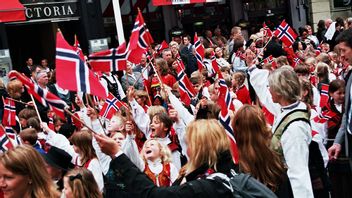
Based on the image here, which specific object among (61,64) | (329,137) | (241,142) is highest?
(61,64)

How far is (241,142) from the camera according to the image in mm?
5383

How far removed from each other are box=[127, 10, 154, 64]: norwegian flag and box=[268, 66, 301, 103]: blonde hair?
4.01 m

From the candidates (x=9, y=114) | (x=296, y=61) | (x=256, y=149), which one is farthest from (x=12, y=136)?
(x=296, y=61)

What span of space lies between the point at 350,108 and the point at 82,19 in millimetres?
13662

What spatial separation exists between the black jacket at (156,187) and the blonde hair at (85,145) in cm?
265

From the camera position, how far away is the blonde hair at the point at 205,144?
4234mm

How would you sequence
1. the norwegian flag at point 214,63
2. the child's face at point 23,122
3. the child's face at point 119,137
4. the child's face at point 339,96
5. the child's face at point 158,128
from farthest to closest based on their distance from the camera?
1. the norwegian flag at point 214,63
2. the child's face at point 23,122
3. the child's face at point 158,128
4. the child's face at point 339,96
5. the child's face at point 119,137

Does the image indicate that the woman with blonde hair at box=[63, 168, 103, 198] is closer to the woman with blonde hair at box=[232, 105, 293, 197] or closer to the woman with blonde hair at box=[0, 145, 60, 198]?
the woman with blonde hair at box=[0, 145, 60, 198]

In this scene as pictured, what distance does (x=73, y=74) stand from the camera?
6.62 meters

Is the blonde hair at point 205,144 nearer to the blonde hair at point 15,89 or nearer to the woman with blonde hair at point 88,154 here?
the woman with blonde hair at point 88,154

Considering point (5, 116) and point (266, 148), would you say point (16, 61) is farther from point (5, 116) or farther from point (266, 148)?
point (266, 148)

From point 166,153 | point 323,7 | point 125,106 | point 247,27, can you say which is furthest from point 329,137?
point 323,7

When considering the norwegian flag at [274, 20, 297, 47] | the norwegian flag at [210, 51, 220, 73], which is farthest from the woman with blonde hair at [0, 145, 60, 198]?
the norwegian flag at [274, 20, 297, 47]

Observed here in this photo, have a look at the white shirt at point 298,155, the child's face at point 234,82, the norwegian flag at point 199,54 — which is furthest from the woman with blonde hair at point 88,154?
the norwegian flag at point 199,54
